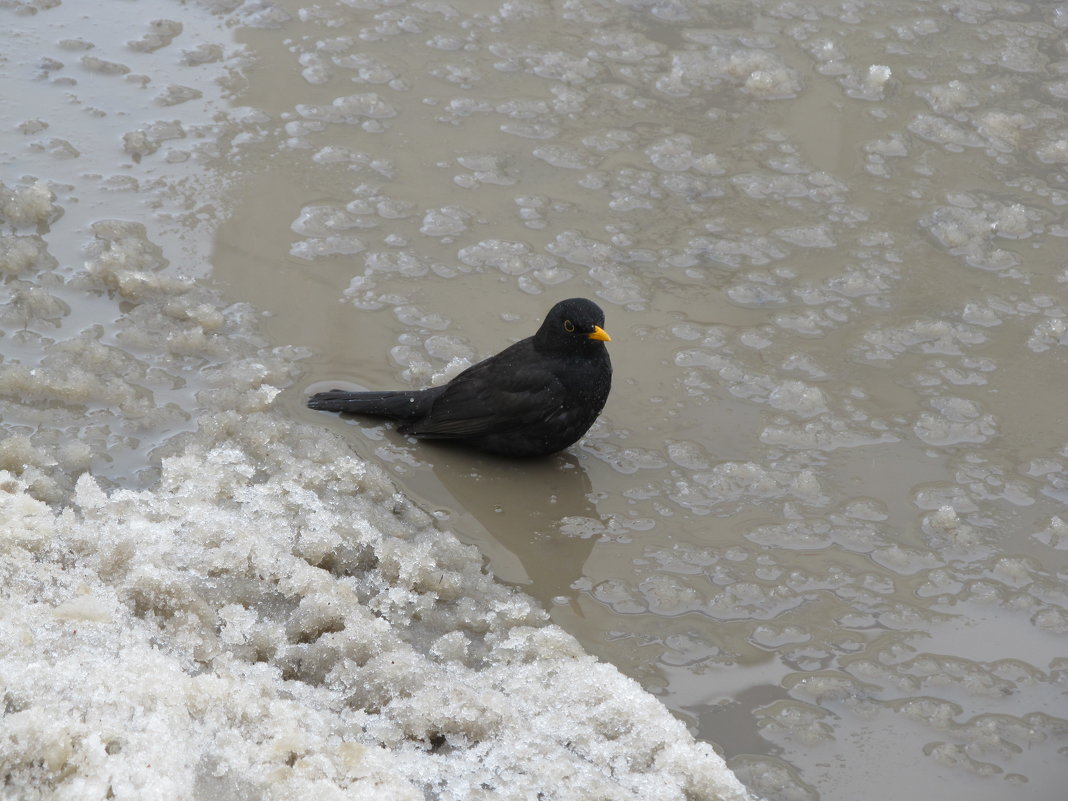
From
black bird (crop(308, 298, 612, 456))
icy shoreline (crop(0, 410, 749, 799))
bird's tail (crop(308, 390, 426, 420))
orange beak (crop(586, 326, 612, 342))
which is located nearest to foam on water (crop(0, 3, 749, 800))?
icy shoreline (crop(0, 410, 749, 799))

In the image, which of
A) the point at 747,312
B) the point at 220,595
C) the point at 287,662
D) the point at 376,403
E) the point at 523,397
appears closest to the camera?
the point at 287,662

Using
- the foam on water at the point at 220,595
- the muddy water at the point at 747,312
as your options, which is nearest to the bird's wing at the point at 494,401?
the muddy water at the point at 747,312

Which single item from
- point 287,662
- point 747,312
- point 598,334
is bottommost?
point 747,312

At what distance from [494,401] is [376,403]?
473mm

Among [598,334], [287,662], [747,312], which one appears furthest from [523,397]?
[287,662]

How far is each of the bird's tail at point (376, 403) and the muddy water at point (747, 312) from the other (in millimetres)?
72

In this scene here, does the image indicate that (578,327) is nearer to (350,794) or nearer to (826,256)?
(826,256)

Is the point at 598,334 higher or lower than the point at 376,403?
higher

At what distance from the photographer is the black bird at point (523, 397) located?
4.54 meters

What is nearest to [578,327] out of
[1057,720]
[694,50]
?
[1057,720]

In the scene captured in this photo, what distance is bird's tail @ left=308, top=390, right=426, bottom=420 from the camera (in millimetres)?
4660

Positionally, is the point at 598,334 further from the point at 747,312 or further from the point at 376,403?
the point at 747,312

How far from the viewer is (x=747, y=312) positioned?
5.39m

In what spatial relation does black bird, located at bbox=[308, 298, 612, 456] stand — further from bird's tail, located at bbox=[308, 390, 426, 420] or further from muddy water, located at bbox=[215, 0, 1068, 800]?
muddy water, located at bbox=[215, 0, 1068, 800]
